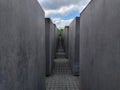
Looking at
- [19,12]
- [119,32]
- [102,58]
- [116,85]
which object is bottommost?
[116,85]

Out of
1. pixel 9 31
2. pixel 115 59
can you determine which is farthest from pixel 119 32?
pixel 9 31

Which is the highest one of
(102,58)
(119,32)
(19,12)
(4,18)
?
(19,12)

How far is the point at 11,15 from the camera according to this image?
1540 millimetres

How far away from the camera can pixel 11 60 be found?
1.56 meters

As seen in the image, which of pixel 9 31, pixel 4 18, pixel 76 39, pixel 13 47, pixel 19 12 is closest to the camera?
pixel 4 18

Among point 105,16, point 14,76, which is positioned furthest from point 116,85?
point 14,76

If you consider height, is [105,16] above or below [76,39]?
above

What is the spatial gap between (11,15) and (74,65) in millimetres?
6044

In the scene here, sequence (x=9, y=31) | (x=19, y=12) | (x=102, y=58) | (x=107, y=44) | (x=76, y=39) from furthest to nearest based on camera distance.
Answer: (x=76, y=39), (x=102, y=58), (x=107, y=44), (x=19, y=12), (x=9, y=31)

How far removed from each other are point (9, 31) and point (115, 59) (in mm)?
1205

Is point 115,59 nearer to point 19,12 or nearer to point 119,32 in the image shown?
point 119,32

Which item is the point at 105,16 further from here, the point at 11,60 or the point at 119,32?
the point at 11,60

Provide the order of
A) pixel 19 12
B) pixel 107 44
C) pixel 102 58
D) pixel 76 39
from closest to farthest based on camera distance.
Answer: pixel 19 12, pixel 107 44, pixel 102 58, pixel 76 39

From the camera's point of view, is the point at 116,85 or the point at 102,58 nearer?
the point at 116,85
